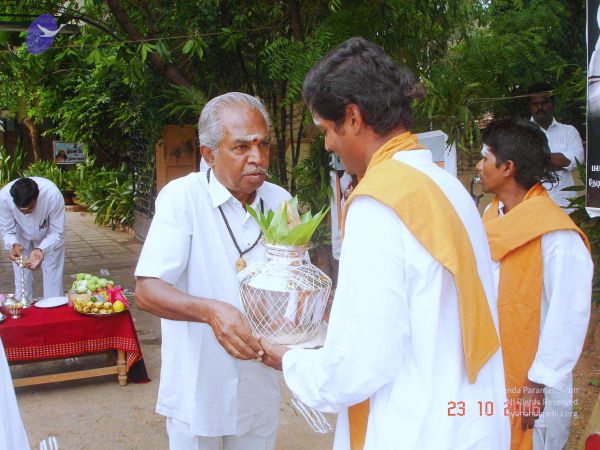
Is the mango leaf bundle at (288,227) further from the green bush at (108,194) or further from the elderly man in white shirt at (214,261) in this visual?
the green bush at (108,194)

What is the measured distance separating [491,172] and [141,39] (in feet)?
14.5

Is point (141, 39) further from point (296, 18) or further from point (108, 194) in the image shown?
point (108, 194)

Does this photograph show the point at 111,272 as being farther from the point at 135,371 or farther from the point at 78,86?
the point at 78,86

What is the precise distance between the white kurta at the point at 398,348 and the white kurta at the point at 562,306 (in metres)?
0.87

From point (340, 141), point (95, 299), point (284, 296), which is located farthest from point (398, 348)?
point (95, 299)

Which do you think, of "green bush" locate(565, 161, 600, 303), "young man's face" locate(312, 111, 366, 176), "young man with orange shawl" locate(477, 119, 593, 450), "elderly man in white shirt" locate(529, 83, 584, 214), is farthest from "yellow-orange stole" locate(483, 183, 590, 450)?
"elderly man in white shirt" locate(529, 83, 584, 214)

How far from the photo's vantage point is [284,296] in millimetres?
1523

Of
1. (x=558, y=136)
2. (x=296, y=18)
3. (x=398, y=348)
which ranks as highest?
(x=296, y=18)

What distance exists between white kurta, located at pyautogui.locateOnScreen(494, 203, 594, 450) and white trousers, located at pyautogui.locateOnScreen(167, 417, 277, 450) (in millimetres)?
1020

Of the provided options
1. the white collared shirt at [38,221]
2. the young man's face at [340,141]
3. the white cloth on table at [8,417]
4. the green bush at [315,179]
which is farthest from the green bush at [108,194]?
the young man's face at [340,141]

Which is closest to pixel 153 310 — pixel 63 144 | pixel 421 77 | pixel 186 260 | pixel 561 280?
pixel 186 260

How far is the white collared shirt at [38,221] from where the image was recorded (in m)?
5.89

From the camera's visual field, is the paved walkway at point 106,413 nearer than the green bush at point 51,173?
Yes

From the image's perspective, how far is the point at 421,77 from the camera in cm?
493
